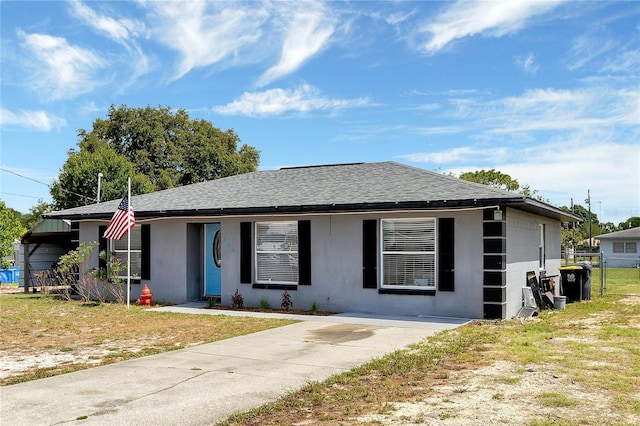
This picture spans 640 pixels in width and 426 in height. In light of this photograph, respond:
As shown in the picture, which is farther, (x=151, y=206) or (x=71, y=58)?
(x=71, y=58)

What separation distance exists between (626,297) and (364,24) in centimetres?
1169

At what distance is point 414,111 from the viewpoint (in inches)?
966

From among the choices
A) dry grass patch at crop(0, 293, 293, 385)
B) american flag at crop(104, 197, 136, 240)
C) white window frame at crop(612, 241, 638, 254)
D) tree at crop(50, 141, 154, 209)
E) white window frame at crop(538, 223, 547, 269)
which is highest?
tree at crop(50, 141, 154, 209)

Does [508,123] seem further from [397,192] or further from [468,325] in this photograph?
[468,325]

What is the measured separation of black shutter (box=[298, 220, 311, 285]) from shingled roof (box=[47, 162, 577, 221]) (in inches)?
24.5

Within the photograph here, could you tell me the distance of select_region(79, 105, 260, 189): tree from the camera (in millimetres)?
45562

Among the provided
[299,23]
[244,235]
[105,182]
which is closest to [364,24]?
[299,23]

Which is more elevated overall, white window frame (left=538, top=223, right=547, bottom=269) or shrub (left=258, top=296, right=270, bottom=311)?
white window frame (left=538, top=223, right=547, bottom=269)

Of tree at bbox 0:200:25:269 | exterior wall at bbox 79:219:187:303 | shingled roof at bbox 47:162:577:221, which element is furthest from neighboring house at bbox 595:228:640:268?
tree at bbox 0:200:25:269

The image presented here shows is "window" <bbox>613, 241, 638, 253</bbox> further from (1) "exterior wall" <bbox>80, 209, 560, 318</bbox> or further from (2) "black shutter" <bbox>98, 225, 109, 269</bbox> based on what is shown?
(2) "black shutter" <bbox>98, 225, 109, 269</bbox>

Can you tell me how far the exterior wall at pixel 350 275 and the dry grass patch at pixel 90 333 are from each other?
1925 millimetres

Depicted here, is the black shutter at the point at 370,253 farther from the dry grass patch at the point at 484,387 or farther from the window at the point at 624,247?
the window at the point at 624,247

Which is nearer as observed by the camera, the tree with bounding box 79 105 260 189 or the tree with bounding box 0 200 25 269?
the tree with bounding box 0 200 25 269

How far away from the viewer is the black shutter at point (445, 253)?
12.4 metres
